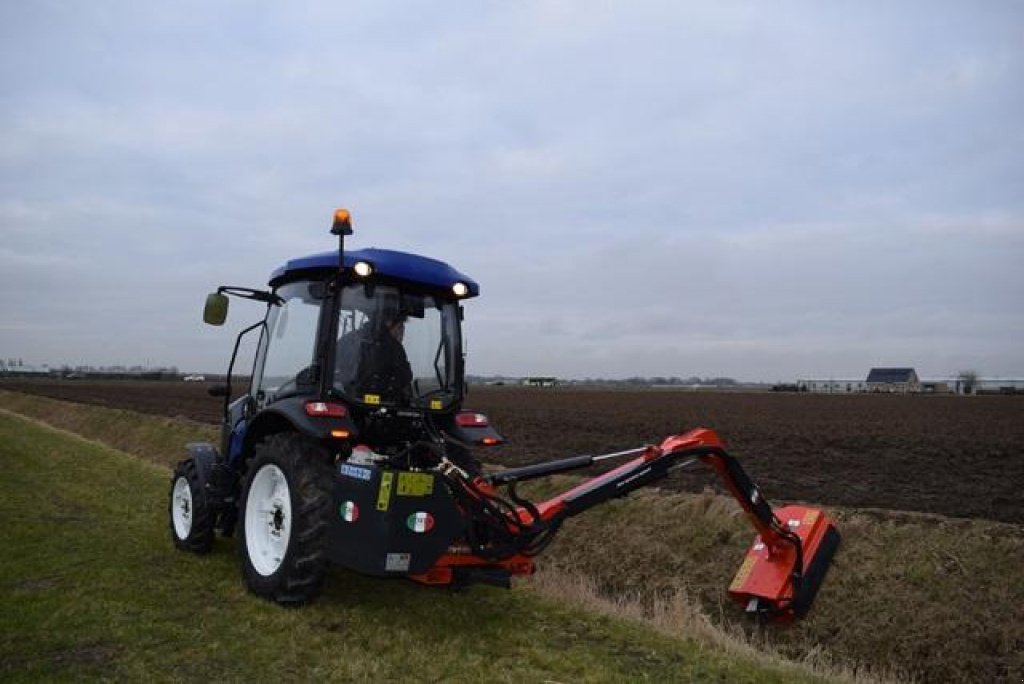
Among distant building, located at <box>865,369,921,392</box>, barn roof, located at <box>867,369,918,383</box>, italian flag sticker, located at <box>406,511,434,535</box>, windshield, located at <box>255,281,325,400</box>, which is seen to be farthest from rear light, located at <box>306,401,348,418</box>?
barn roof, located at <box>867,369,918,383</box>

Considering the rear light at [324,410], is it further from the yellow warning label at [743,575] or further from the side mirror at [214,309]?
the yellow warning label at [743,575]

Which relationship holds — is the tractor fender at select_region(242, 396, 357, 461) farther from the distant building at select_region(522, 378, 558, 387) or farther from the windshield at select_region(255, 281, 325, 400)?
the distant building at select_region(522, 378, 558, 387)

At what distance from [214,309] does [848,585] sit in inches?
253

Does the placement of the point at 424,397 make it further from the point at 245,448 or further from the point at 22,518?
the point at 22,518

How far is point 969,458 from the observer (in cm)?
1496

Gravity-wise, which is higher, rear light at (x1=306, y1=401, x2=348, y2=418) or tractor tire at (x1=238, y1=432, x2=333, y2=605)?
rear light at (x1=306, y1=401, x2=348, y2=418)

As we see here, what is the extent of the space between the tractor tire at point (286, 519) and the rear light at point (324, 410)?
315mm

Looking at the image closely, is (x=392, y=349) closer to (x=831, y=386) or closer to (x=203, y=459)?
(x=203, y=459)

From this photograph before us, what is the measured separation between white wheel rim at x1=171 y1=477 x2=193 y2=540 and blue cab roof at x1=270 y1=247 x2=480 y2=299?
249cm

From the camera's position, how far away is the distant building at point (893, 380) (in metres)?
102

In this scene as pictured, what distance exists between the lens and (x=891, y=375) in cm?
11906

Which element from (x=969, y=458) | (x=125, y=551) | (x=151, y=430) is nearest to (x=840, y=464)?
(x=969, y=458)

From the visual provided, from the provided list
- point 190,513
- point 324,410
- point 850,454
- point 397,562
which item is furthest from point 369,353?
point 850,454

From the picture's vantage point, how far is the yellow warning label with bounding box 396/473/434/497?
480cm
